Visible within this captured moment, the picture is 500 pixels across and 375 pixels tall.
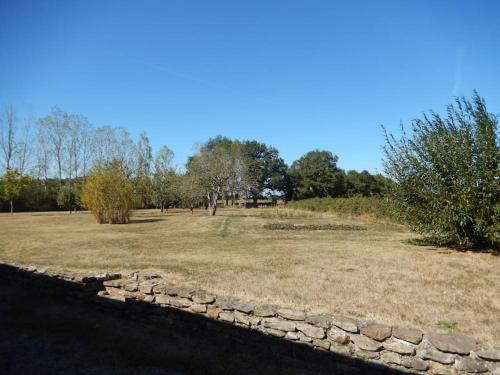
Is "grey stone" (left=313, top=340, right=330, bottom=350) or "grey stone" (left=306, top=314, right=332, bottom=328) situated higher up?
"grey stone" (left=306, top=314, right=332, bottom=328)

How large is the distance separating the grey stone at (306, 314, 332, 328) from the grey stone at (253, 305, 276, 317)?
52 cm

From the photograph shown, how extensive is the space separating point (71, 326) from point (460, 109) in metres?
13.4

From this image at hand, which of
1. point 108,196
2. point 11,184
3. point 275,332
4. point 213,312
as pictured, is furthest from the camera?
point 11,184

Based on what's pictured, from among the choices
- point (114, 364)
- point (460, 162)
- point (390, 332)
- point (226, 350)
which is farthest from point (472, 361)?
point (460, 162)

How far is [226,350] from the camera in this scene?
4941 millimetres

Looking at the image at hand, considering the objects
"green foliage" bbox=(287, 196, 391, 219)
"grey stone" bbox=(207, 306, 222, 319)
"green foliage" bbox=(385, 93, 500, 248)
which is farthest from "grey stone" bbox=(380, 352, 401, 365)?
"green foliage" bbox=(287, 196, 391, 219)

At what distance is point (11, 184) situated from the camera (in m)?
40.7

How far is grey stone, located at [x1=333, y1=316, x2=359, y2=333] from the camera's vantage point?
4406mm

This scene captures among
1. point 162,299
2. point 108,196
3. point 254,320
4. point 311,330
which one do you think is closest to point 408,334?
point 311,330

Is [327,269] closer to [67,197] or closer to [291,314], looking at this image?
[291,314]

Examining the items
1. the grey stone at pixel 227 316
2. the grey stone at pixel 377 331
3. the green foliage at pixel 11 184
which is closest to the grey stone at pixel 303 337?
the grey stone at pixel 377 331

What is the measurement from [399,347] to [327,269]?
5.36 metres

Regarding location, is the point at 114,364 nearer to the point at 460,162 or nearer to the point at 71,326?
the point at 71,326

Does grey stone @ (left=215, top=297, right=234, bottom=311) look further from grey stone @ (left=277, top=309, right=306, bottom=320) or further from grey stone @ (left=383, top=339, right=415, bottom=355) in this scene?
grey stone @ (left=383, top=339, right=415, bottom=355)
